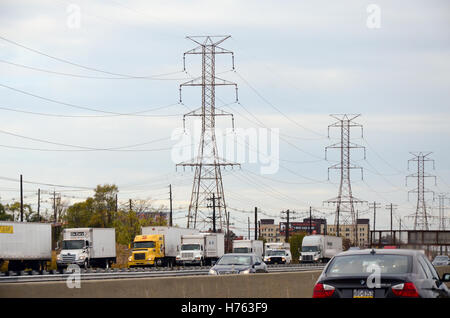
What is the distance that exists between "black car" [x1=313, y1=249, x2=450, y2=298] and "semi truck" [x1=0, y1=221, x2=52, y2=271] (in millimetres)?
46787

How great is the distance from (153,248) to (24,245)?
12.3 m

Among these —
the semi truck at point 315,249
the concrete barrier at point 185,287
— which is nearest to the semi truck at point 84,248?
the semi truck at point 315,249

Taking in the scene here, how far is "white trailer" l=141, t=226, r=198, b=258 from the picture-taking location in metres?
70.2

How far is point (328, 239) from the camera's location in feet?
310

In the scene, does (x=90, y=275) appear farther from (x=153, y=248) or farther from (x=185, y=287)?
(x=153, y=248)

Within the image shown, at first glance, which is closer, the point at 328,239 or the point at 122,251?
the point at 328,239

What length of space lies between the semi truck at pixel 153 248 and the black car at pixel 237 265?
33.9m

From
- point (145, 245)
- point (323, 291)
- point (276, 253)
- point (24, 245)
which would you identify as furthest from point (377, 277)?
point (276, 253)

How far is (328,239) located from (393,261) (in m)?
81.4

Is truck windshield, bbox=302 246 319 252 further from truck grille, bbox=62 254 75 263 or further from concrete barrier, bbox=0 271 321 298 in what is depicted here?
concrete barrier, bbox=0 271 321 298

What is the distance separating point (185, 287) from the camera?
17625mm

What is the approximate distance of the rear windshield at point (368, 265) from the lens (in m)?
13.5
